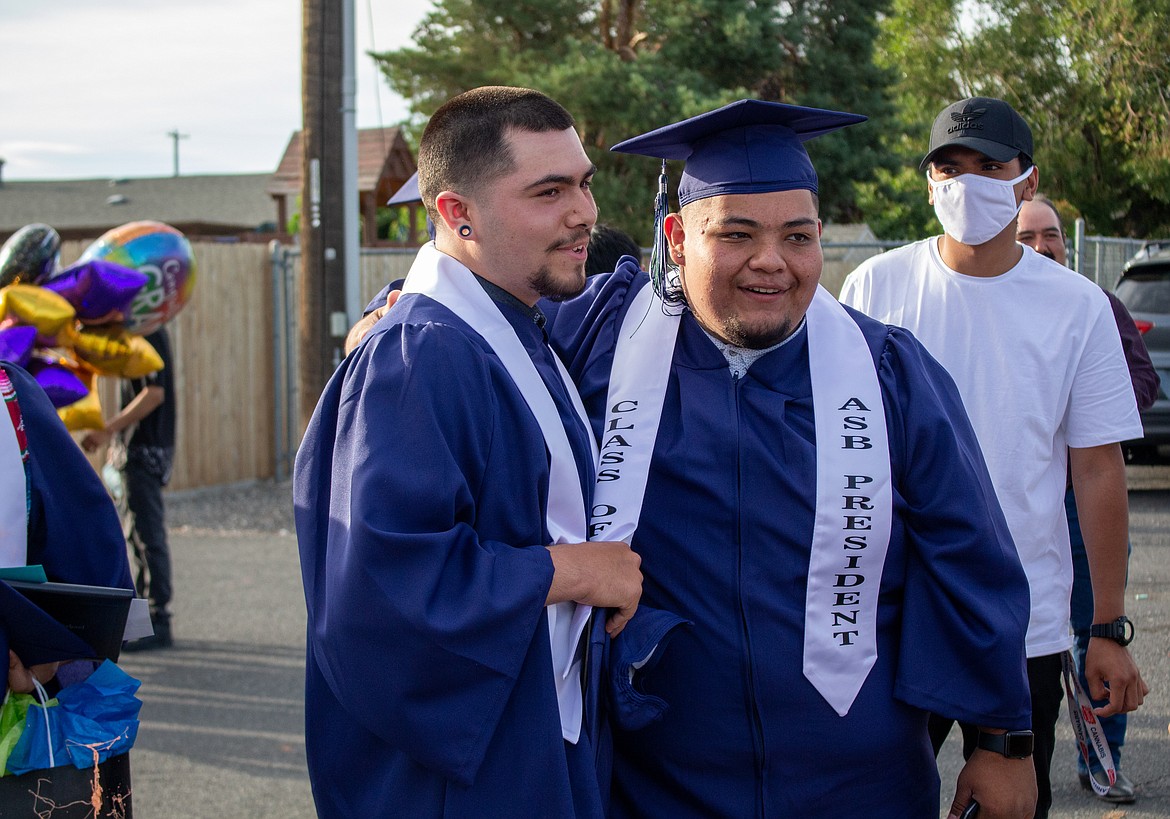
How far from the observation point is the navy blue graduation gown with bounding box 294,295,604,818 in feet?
6.36

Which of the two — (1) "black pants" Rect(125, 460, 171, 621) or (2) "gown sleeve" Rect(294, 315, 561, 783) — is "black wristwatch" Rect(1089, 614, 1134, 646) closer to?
(2) "gown sleeve" Rect(294, 315, 561, 783)

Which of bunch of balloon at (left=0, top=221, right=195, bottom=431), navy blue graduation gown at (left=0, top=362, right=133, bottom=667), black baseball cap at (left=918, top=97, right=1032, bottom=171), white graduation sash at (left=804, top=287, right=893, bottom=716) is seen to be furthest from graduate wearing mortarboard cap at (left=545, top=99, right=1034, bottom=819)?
bunch of balloon at (left=0, top=221, right=195, bottom=431)

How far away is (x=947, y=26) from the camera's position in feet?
65.0

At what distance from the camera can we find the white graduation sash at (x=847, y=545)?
7.46 feet

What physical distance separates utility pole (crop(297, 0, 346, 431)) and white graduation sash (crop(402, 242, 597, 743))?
7.84 metres

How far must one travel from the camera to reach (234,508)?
35.3 ft

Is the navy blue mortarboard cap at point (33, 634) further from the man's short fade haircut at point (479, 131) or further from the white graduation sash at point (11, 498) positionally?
the man's short fade haircut at point (479, 131)

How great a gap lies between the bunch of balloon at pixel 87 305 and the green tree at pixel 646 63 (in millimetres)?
12931

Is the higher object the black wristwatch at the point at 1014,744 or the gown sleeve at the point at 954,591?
the gown sleeve at the point at 954,591

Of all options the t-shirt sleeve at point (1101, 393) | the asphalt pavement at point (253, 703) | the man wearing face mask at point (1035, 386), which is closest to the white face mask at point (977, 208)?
the man wearing face mask at point (1035, 386)

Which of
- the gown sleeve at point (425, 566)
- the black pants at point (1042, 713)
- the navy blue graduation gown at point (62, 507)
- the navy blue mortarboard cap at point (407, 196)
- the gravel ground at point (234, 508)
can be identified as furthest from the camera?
the gravel ground at point (234, 508)

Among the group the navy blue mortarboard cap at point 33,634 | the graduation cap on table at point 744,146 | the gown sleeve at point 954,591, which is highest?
the graduation cap on table at point 744,146

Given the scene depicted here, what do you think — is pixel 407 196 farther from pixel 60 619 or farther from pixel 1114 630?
pixel 1114 630

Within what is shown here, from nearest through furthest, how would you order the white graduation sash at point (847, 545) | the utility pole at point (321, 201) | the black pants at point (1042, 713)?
1. the white graduation sash at point (847, 545)
2. the black pants at point (1042, 713)
3. the utility pole at point (321, 201)
